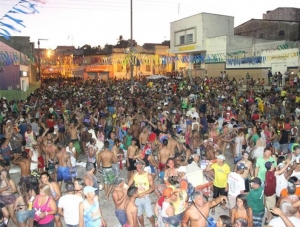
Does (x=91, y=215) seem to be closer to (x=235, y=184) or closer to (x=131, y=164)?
(x=235, y=184)

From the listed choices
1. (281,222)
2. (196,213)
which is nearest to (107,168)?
(196,213)

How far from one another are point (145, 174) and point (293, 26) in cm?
3175

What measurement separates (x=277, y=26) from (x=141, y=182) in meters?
33.0

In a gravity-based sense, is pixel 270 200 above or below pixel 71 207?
below

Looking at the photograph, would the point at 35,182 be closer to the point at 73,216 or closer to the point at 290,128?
the point at 73,216

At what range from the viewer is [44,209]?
16.2 ft

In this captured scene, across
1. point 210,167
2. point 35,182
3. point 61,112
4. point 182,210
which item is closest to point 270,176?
point 210,167

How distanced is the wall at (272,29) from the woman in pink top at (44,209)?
32546mm

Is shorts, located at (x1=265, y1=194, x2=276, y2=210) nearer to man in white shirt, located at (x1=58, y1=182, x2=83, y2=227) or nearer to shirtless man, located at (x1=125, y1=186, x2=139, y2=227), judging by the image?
shirtless man, located at (x1=125, y1=186, x2=139, y2=227)

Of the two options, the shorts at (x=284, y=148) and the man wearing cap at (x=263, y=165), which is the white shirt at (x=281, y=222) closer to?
the man wearing cap at (x=263, y=165)

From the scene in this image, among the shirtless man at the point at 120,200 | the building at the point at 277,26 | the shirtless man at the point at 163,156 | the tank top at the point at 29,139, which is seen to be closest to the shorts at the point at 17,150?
the tank top at the point at 29,139

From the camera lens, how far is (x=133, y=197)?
4969 millimetres

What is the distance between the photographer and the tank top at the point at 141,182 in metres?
5.91

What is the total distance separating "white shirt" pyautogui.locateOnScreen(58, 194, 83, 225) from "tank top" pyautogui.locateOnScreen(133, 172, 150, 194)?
4.24 feet
